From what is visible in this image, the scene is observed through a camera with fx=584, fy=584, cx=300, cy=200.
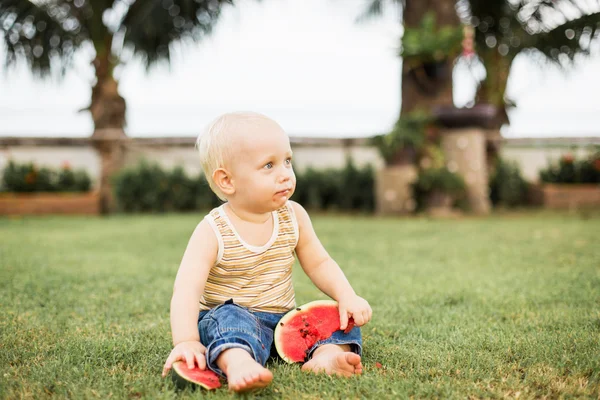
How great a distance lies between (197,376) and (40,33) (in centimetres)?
996

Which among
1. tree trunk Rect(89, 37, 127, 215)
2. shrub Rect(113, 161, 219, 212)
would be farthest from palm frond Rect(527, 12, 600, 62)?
tree trunk Rect(89, 37, 127, 215)

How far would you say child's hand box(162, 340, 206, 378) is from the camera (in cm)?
158

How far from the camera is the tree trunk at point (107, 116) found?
33.3 feet

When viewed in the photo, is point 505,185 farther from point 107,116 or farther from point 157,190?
point 107,116

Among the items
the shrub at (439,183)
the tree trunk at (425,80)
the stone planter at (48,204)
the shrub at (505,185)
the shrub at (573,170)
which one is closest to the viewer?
the shrub at (439,183)

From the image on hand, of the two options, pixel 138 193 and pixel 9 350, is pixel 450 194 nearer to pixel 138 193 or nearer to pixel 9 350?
pixel 138 193

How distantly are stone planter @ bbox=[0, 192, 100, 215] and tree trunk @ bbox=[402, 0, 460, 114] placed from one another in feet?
16.8

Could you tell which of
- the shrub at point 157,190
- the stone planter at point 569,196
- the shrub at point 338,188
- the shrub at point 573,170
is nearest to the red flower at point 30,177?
the shrub at point 157,190

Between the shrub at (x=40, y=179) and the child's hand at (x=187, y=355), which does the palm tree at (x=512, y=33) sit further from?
the child's hand at (x=187, y=355)

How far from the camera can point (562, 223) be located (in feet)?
21.3

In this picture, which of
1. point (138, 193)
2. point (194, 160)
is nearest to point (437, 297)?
point (138, 193)

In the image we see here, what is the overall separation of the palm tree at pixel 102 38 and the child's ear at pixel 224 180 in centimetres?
837

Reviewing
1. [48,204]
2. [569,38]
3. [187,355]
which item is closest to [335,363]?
[187,355]

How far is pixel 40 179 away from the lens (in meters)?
9.55
